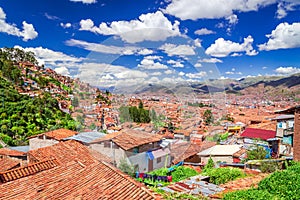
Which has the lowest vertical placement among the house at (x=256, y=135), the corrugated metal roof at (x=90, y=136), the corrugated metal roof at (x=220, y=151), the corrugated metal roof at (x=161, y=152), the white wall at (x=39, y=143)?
the white wall at (x=39, y=143)

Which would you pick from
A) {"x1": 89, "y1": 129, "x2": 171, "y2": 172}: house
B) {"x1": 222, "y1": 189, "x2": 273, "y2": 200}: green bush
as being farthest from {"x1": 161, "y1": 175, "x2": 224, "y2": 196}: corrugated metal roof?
{"x1": 89, "y1": 129, "x2": 171, "y2": 172}: house

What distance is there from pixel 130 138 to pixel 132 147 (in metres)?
0.18

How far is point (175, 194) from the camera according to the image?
3365 mm

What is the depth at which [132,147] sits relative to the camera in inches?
179

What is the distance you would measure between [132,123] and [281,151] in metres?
6.01

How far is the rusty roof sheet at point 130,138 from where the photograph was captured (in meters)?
4.39

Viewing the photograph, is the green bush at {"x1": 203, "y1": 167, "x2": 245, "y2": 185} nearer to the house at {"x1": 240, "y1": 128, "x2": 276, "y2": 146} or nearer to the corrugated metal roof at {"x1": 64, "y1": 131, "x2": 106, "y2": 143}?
the corrugated metal roof at {"x1": 64, "y1": 131, "x2": 106, "y2": 143}

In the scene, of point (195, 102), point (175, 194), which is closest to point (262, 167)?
point (195, 102)

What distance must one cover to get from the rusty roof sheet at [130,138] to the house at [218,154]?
4.61 m

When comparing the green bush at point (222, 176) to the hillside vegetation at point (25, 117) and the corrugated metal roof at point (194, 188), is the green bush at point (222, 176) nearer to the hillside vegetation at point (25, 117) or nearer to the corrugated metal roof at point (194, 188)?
the corrugated metal roof at point (194, 188)

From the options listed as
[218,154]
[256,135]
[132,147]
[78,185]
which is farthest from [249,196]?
[256,135]

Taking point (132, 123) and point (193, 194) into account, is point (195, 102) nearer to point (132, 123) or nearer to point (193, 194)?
point (132, 123)

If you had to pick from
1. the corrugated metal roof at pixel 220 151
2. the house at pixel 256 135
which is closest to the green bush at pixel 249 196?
the corrugated metal roof at pixel 220 151

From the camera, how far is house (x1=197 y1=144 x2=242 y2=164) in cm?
856
